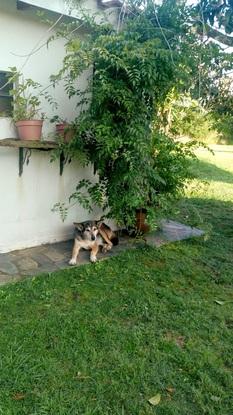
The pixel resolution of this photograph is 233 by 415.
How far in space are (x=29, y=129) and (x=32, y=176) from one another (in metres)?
0.66

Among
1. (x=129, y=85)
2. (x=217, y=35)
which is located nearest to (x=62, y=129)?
(x=129, y=85)

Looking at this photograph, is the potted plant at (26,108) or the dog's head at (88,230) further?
the dog's head at (88,230)

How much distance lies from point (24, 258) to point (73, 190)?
1.15m

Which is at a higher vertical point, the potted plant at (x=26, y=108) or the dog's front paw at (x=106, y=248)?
the potted plant at (x=26, y=108)

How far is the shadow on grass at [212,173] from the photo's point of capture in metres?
10.3

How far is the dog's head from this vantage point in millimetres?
4004

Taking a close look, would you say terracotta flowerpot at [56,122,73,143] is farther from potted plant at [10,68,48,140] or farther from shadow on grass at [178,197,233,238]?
shadow on grass at [178,197,233,238]

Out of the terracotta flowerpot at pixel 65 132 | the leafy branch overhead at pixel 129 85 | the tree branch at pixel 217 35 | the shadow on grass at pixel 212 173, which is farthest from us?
the shadow on grass at pixel 212 173

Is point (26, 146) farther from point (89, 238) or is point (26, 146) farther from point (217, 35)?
point (217, 35)

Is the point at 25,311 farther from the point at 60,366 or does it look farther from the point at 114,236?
the point at 114,236

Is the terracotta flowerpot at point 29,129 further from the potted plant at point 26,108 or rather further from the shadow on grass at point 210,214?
the shadow on grass at point 210,214

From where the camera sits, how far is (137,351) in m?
2.54

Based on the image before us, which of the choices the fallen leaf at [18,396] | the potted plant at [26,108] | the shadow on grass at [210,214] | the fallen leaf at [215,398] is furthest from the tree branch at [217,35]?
the fallen leaf at [18,396]

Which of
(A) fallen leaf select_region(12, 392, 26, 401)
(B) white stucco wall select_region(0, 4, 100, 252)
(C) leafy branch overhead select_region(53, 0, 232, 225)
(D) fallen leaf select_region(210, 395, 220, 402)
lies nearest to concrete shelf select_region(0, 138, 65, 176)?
(B) white stucco wall select_region(0, 4, 100, 252)
